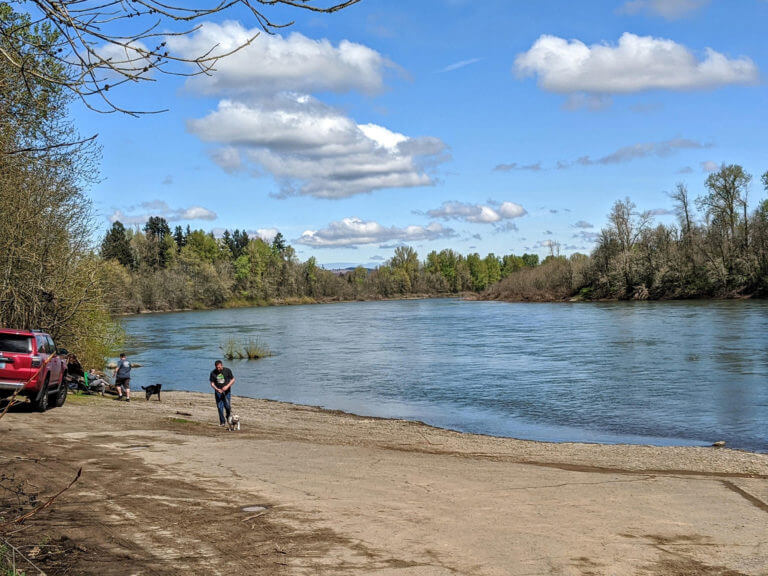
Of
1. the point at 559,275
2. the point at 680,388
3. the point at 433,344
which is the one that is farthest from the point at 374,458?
the point at 559,275

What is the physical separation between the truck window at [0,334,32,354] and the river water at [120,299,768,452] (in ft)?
39.6

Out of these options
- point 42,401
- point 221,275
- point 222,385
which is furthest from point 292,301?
point 42,401

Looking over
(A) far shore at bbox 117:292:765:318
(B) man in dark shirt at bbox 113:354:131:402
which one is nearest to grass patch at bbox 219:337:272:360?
(A) far shore at bbox 117:292:765:318

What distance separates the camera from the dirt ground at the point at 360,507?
7098mm

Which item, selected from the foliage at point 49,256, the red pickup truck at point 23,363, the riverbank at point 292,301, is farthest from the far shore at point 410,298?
the red pickup truck at point 23,363

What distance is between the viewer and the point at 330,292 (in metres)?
178

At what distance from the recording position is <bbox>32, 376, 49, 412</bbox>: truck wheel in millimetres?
17156

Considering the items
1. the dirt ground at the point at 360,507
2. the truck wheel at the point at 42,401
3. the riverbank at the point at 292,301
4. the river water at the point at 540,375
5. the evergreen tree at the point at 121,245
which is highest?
the evergreen tree at the point at 121,245

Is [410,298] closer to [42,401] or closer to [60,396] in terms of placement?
[60,396]

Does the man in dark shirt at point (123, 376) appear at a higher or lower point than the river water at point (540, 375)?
higher

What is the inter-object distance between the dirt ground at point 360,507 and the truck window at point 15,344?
159cm

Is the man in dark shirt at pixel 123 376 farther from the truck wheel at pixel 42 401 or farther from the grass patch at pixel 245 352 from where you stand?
the grass patch at pixel 245 352

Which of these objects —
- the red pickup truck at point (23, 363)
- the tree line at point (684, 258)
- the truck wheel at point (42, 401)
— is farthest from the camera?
the tree line at point (684, 258)

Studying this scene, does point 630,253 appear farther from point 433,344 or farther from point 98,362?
point 98,362
